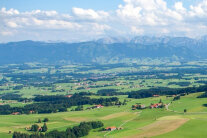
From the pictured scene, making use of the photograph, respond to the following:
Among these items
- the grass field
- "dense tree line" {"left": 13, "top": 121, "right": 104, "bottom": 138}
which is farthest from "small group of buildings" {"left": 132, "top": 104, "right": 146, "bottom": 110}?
"dense tree line" {"left": 13, "top": 121, "right": 104, "bottom": 138}

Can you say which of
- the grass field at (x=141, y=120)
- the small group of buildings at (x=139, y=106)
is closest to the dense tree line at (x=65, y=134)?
the grass field at (x=141, y=120)

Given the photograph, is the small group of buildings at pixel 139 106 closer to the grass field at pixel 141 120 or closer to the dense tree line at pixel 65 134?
the grass field at pixel 141 120

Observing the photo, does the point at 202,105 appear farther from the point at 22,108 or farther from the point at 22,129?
the point at 22,108

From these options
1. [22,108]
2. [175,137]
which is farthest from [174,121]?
[22,108]

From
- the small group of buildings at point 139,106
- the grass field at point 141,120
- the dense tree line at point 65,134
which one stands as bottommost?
the dense tree line at point 65,134

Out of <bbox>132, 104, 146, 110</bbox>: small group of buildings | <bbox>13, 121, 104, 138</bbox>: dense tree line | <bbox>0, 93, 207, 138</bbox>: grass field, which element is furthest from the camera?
<bbox>132, 104, 146, 110</bbox>: small group of buildings

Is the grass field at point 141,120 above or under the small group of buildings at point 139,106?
under

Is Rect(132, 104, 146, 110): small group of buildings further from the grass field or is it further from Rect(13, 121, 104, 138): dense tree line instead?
Rect(13, 121, 104, 138): dense tree line

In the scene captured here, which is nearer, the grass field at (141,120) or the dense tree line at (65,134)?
the grass field at (141,120)

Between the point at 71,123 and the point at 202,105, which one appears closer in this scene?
the point at 71,123
